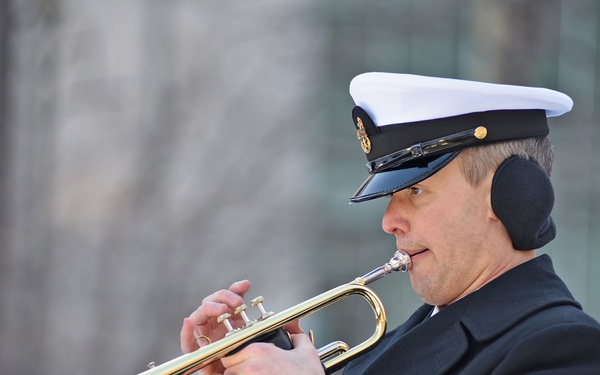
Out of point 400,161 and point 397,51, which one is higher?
point 397,51

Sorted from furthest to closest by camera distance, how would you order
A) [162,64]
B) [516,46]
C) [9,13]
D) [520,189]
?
[9,13] → [162,64] → [516,46] → [520,189]

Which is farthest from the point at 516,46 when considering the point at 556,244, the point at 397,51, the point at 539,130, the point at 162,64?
the point at 539,130

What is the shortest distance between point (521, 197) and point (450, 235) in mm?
206

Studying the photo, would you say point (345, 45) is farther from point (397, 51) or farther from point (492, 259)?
point (492, 259)

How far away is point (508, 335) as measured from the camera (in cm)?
240

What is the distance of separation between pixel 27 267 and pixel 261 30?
7.58 feet

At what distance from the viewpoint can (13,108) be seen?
673 cm

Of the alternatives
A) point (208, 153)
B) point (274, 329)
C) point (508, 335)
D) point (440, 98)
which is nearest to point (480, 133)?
point (440, 98)

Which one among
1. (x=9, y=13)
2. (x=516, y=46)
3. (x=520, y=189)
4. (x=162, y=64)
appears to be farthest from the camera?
(x=9, y=13)

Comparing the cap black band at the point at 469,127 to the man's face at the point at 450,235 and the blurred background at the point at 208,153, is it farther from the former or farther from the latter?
the blurred background at the point at 208,153

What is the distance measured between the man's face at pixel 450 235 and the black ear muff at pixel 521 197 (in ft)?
0.14

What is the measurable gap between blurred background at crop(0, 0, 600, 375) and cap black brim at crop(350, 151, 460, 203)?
314 cm

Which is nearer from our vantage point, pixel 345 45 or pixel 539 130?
pixel 539 130

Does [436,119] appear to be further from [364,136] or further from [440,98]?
[364,136]
